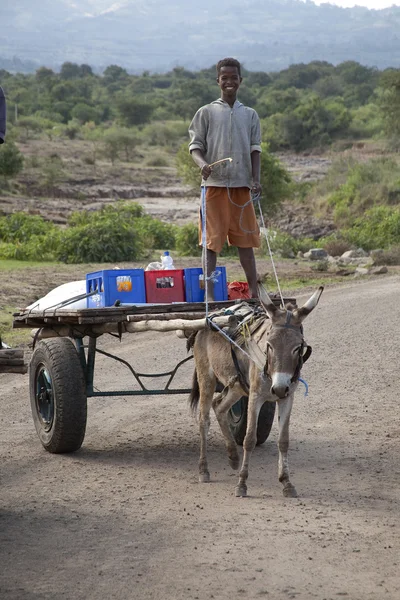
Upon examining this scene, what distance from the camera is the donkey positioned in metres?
6.62

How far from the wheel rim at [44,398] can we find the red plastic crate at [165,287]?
1066 mm

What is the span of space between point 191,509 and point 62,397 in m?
1.73

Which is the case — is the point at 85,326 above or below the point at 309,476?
above

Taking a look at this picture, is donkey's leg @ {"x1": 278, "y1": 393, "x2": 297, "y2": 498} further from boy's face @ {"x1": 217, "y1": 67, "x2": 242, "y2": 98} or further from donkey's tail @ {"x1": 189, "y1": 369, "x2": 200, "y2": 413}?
boy's face @ {"x1": 217, "y1": 67, "x2": 242, "y2": 98}

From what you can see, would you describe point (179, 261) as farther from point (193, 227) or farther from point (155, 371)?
point (155, 371)

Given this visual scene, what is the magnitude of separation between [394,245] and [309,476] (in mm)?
19834

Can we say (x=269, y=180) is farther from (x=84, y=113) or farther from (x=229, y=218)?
(x=84, y=113)

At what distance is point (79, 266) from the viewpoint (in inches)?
808

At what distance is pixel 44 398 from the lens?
28.2 feet

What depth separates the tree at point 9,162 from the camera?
1530 inches

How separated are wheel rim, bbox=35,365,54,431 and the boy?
153 centimetres

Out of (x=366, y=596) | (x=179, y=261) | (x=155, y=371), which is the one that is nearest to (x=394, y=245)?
(x=179, y=261)

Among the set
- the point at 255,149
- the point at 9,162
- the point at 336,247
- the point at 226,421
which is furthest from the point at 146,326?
the point at 9,162

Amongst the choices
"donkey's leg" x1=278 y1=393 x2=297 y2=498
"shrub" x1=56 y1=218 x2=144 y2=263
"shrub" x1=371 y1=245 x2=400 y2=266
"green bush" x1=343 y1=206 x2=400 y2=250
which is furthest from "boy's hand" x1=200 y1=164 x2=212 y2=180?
"green bush" x1=343 y1=206 x2=400 y2=250
